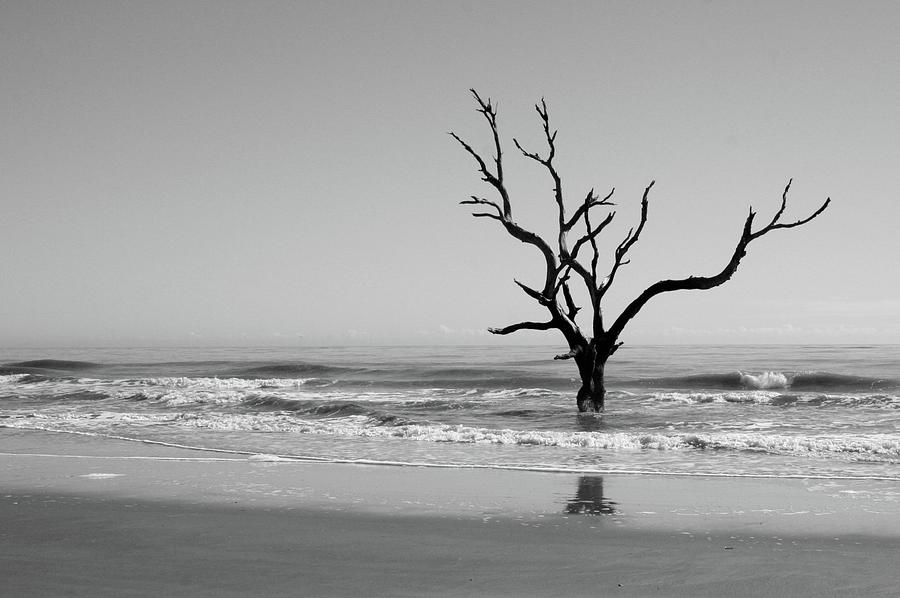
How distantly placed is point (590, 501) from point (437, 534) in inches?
74.8

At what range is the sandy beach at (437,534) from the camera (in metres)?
4.80

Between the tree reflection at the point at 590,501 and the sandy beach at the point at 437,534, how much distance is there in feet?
0.12

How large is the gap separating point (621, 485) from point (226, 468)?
4714 millimetres

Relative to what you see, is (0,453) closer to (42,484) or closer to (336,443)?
(42,484)

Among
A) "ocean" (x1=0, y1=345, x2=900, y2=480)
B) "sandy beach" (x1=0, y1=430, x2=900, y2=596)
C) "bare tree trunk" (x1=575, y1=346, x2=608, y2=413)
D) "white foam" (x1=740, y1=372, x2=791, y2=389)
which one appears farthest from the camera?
"white foam" (x1=740, y1=372, x2=791, y2=389)

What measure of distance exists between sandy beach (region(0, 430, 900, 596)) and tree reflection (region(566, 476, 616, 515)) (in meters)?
0.04

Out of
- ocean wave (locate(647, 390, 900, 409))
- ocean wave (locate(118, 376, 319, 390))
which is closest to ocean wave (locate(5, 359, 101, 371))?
ocean wave (locate(118, 376, 319, 390))

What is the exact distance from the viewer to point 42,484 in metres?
8.37

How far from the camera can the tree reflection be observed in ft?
22.5

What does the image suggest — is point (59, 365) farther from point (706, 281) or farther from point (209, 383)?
point (706, 281)

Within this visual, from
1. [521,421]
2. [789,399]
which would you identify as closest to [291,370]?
[521,421]

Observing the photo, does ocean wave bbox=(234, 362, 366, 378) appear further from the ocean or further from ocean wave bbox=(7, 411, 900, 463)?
ocean wave bbox=(7, 411, 900, 463)

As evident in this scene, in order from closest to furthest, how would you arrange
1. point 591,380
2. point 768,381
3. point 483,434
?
1. point 483,434
2. point 591,380
3. point 768,381

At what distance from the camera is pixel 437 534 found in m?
6.07
